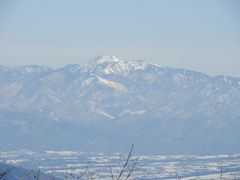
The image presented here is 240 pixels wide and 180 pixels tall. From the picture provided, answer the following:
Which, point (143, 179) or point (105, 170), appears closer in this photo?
point (143, 179)

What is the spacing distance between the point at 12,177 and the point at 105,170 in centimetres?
10715

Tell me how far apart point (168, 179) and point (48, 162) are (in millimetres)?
58461

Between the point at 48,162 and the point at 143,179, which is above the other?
the point at 48,162

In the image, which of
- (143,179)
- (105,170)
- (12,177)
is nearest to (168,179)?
(143,179)

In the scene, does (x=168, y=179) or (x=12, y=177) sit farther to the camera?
(x=168, y=179)

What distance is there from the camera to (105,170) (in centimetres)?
16750

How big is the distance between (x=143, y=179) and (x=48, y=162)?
1987 inches

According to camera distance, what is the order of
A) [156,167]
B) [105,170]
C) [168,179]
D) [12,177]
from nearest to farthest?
1. [12,177]
2. [168,179]
3. [105,170]
4. [156,167]

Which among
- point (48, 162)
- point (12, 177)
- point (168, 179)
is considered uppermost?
point (48, 162)

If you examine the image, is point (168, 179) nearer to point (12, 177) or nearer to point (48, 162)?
point (48, 162)

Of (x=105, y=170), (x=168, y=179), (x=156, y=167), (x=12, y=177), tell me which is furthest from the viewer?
(x=156, y=167)

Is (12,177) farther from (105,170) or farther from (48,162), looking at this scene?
(48,162)

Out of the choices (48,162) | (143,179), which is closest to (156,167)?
(48,162)

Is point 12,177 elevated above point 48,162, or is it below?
below
